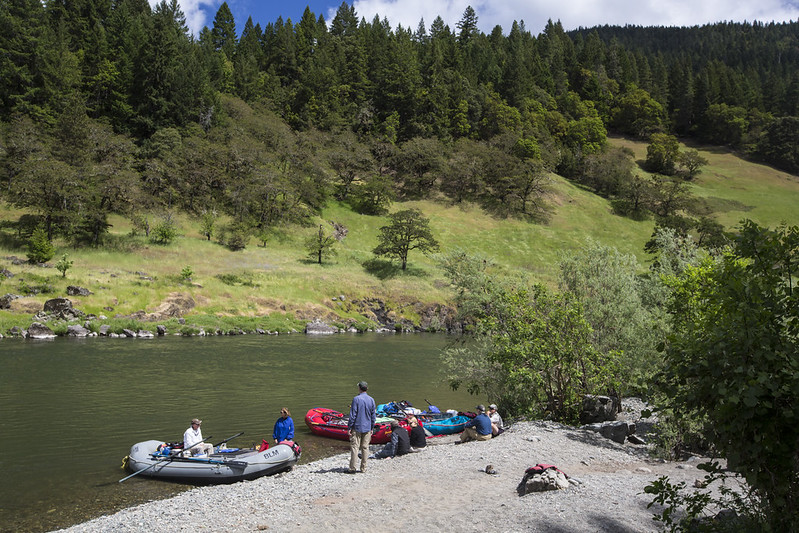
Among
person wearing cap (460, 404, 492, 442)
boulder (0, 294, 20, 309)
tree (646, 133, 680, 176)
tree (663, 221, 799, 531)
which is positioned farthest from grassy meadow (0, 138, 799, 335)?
tree (663, 221, 799, 531)

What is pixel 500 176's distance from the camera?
316 ft

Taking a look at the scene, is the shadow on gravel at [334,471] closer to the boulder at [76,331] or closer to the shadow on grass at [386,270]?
the boulder at [76,331]

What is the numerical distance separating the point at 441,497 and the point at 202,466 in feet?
24.1

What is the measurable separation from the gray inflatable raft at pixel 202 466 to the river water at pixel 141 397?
0.36 m

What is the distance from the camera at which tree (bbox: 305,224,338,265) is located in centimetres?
6825

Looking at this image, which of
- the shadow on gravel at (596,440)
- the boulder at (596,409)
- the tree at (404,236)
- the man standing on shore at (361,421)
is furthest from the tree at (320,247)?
the man standing on shore at (361,421)

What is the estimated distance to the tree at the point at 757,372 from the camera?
4.86 meters

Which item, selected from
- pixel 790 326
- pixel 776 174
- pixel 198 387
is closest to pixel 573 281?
pixel 790 326

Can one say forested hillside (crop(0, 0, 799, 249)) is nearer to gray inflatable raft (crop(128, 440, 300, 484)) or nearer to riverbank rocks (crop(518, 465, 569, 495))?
gray inflatable raft (crop(128, 440, 300, 484))

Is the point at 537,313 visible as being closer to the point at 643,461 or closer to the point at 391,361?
the point at 643,461

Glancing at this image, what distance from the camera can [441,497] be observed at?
40.7 feet

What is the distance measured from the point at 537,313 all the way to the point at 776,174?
131 m

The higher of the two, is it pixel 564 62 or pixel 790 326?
pixel 564 62

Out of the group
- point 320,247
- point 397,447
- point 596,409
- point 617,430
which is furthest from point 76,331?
point 617,430
